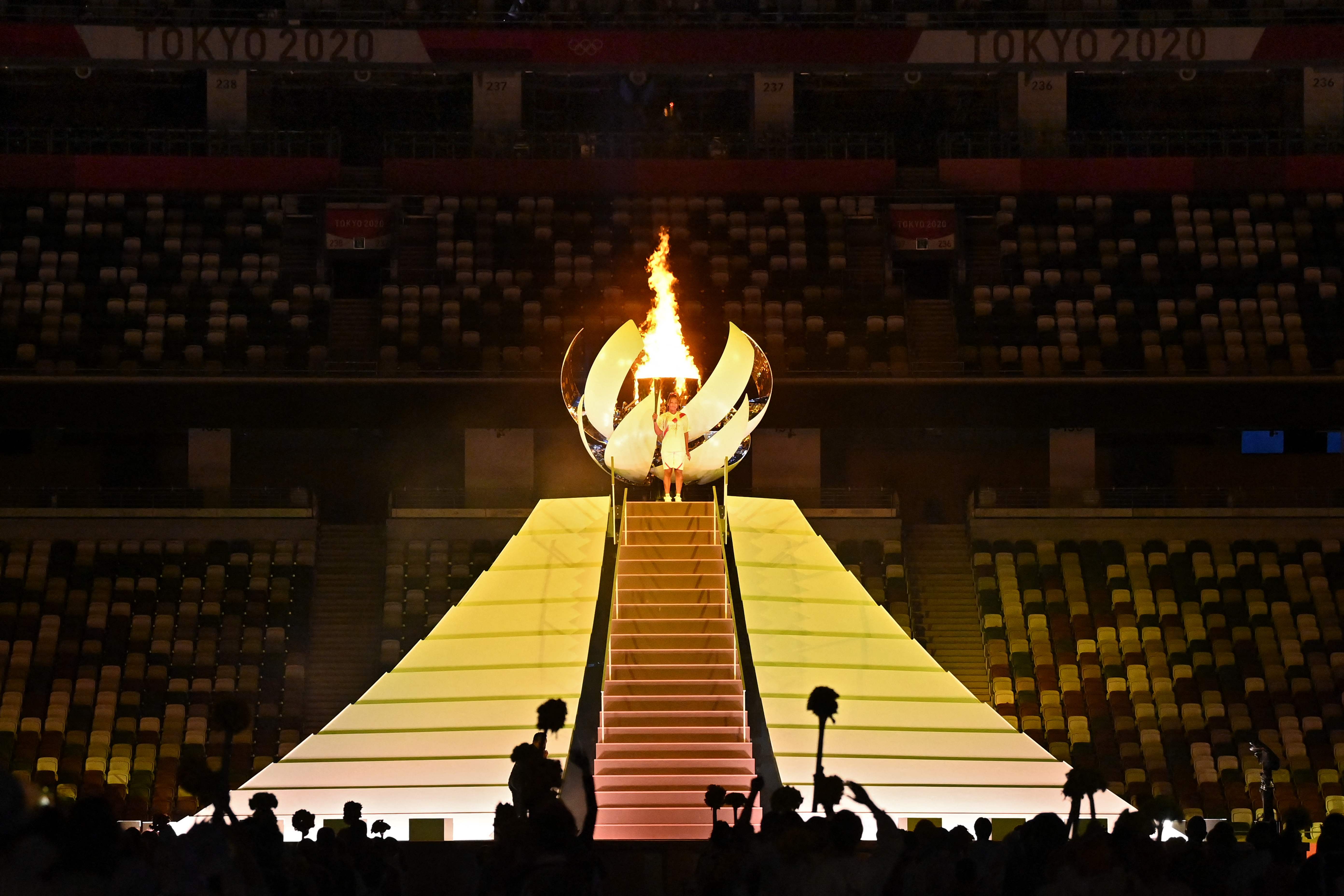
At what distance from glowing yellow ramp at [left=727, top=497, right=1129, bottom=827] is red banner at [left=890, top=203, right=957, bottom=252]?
40.2 ft

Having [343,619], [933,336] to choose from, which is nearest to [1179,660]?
[933,336]

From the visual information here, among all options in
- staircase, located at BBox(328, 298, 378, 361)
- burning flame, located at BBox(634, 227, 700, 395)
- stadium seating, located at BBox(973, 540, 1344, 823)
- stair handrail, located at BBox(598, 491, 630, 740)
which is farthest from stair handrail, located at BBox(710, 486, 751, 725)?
staircase, located at BBox(328, 298, 378, 361)

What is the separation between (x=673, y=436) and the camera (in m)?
24.8

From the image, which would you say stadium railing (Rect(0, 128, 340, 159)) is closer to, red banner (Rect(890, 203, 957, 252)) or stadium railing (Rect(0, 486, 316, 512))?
stadium railing (Rect(0, 486, 316, 512))

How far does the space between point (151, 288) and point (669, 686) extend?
15812mm

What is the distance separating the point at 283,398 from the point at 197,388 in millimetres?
1310

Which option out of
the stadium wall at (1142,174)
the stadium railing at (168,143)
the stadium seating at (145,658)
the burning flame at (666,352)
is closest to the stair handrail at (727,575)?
the burning flame at (666,352)

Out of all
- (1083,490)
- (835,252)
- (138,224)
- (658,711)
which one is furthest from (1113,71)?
(658,711)

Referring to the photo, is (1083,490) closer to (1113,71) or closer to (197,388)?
(1113,71)

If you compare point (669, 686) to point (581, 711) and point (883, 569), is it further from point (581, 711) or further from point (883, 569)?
point (883, 569)

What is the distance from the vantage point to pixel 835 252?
115 feet

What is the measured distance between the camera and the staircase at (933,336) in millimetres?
33094

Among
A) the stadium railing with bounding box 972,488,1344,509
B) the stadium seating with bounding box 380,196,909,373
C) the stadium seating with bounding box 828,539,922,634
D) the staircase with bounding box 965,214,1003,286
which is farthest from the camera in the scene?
the staircase with bounding box 965,214,1003,286

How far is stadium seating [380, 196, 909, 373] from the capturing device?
32938 mm
